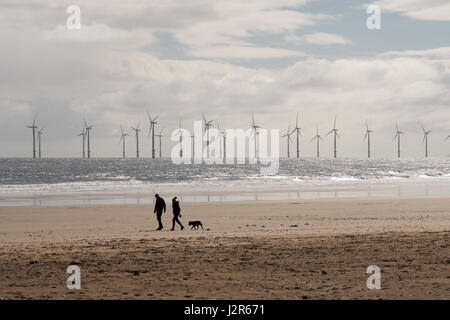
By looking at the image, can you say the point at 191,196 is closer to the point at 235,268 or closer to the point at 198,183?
the point at 198,183

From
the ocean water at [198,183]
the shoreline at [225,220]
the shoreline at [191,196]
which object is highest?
the shoreline at [225,220]

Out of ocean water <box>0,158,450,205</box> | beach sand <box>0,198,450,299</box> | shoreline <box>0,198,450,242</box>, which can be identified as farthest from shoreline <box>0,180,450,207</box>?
beach sand <box>0,198,450,299</box>

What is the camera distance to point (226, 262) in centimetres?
1475

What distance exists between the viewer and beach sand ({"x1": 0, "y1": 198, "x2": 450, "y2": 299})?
1156 centimetres

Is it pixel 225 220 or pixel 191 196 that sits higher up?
pixel 225 220

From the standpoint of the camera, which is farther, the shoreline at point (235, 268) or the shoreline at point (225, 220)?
the shoreline at point (225, 220)

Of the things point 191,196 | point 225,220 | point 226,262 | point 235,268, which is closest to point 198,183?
point 191,196

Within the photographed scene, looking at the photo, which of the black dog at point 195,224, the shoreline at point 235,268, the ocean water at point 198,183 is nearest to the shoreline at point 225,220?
the black dog at point 195,224

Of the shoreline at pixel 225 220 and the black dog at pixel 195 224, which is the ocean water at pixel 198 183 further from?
the black dog at pixel 195 224

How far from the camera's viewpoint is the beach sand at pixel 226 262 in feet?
37.9

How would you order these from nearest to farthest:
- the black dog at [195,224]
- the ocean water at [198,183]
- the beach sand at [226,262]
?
the beach sand at [226,262], the black dog at [195,224], the ocean water at [198,183]

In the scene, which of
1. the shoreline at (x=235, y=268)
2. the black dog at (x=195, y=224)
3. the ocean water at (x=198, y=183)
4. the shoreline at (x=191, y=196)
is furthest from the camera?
the ocean water at (x=198, y=183)

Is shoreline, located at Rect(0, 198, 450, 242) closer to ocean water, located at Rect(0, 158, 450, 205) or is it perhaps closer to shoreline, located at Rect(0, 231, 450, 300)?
shoreline, located at Rect(0, 231, 450, 300)
